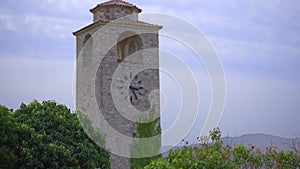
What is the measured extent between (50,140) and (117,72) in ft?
17.9

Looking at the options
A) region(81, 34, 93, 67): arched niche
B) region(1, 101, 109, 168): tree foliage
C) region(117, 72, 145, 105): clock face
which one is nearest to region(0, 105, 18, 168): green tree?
region(1, 101, 109, 168): tree foliage

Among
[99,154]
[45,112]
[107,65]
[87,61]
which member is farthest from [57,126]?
[87,61]

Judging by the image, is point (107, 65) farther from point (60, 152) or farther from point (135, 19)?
point (60, 152)

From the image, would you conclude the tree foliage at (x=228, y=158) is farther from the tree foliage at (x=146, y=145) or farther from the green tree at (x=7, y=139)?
the tree foliage at (x=146, y=145)

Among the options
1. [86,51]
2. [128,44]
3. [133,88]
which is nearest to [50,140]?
[133,88]

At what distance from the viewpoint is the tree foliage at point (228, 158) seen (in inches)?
310

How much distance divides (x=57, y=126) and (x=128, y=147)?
184 inches

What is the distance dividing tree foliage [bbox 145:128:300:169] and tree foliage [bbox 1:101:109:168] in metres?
4.80

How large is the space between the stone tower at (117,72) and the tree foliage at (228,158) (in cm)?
829

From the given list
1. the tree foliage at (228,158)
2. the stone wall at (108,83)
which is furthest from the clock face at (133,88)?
the tree foliage at (228,158)

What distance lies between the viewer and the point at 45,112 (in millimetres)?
13305

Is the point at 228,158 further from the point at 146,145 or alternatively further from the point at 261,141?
the point at 146,145

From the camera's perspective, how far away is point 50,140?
41.5 feet

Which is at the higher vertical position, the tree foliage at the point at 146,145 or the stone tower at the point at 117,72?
the stone tower at the point at 117,72
